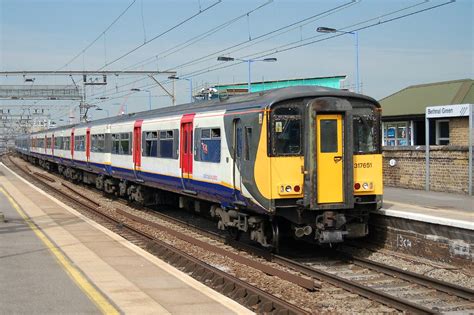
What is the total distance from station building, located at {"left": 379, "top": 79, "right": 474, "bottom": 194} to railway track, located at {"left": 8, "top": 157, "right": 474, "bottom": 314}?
782 cm

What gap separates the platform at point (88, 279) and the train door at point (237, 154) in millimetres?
2230

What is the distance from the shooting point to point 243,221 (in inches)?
453

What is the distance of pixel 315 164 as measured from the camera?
10.2 meters

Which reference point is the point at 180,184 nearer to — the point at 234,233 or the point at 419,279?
the point at 234,233

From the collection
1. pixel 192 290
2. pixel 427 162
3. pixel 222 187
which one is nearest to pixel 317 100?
pixel 222 187

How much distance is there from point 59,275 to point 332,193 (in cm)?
484

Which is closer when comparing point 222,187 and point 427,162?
point 222,187

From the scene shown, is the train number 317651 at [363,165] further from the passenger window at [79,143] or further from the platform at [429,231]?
the passenger window at [79,143]

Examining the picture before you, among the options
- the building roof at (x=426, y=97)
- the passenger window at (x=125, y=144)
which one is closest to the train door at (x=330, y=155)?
the passenger window at (x=125, y=144)

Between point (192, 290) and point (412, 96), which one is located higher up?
point (412, 96)

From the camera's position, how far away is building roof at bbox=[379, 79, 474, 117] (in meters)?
25.0

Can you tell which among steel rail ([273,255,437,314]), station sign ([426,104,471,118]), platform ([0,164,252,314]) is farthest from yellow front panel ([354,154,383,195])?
station sign ([426,104,471,118])

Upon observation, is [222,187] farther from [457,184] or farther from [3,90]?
[3,90]

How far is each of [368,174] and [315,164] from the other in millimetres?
1241
